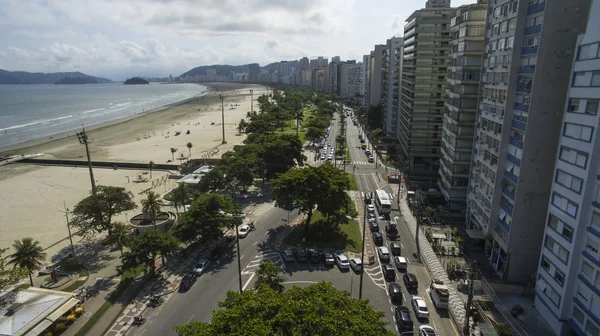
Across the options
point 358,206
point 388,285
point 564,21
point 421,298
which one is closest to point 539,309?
point 421,298

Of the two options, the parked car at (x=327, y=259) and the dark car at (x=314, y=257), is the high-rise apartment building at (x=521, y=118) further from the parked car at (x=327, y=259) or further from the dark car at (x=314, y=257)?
the dark car at (x=314, y=257)

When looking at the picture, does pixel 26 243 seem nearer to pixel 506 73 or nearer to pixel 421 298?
pixel 421 298

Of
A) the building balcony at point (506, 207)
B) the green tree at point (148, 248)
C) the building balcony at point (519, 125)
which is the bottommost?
the green tree at point (148, 248)

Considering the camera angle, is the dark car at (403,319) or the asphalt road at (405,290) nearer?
the dark car at (403,319)

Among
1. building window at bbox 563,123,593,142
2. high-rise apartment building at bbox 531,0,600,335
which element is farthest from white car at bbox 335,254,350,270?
building window at bbox 563,123,593,142

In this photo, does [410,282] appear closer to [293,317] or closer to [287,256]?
[287,256]

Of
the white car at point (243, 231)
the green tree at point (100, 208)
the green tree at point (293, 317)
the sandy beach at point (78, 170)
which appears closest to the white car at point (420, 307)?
the green tree at point (293, 317)

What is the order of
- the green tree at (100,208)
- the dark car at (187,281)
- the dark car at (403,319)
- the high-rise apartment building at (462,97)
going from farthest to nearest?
the high-rise apartment building at (462,97) → the green tree at (100,208) → the dark car at (187,281) → the dark car at (403,319)

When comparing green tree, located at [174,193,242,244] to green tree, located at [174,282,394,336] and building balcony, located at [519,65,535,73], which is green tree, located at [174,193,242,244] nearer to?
green tree, located at [174,282,394,336]
